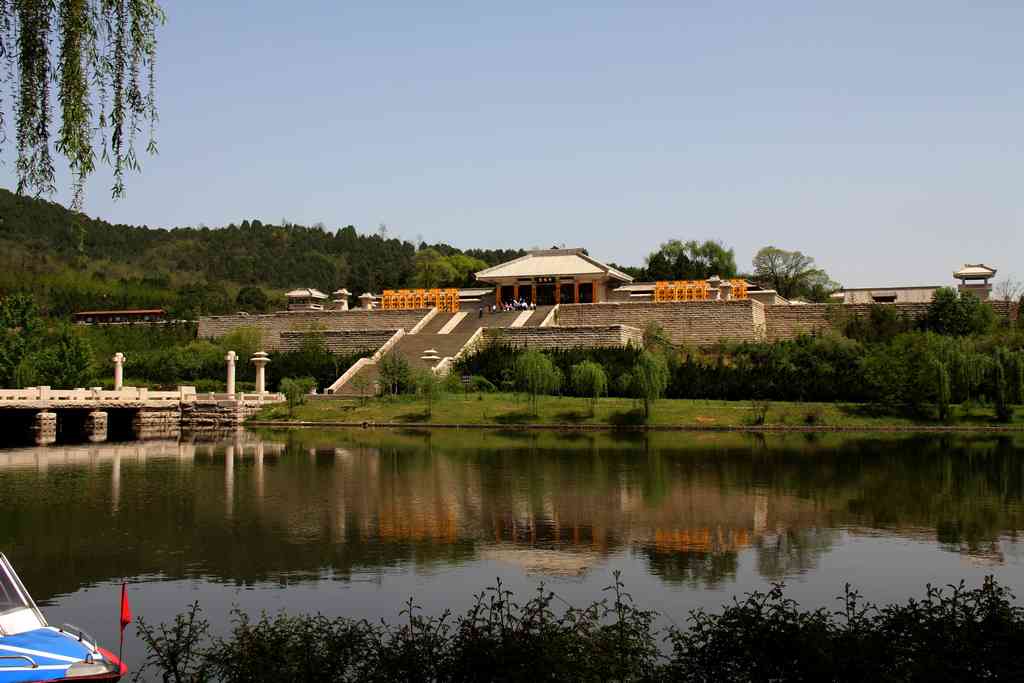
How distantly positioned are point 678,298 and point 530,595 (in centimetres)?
4108

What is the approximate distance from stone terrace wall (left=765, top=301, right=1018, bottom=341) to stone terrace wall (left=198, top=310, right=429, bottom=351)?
16508 mm

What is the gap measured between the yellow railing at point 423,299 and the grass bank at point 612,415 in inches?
644

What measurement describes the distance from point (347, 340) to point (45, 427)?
57.3 ft

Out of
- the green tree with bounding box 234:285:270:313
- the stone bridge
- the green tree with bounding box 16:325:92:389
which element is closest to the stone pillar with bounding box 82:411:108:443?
the stone bridge

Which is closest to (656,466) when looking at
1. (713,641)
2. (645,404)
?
(645,404)

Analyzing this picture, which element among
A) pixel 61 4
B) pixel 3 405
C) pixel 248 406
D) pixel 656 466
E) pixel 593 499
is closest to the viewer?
pixel 61 4

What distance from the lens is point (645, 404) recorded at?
111 ft

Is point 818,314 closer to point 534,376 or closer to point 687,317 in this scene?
point 687,317

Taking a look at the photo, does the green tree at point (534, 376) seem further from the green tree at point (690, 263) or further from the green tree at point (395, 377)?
the green tree at point (690, 263)

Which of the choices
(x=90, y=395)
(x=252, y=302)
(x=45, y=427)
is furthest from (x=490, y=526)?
(x=252, y=302)

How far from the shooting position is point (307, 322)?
51.2 meters

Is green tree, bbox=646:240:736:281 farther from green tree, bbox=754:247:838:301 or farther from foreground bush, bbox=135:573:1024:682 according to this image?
foreground bush, bbox=135:573:1024:682

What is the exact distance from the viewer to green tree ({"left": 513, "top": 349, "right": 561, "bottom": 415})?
35.1 metres

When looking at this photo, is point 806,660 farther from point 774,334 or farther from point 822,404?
point 774,334
